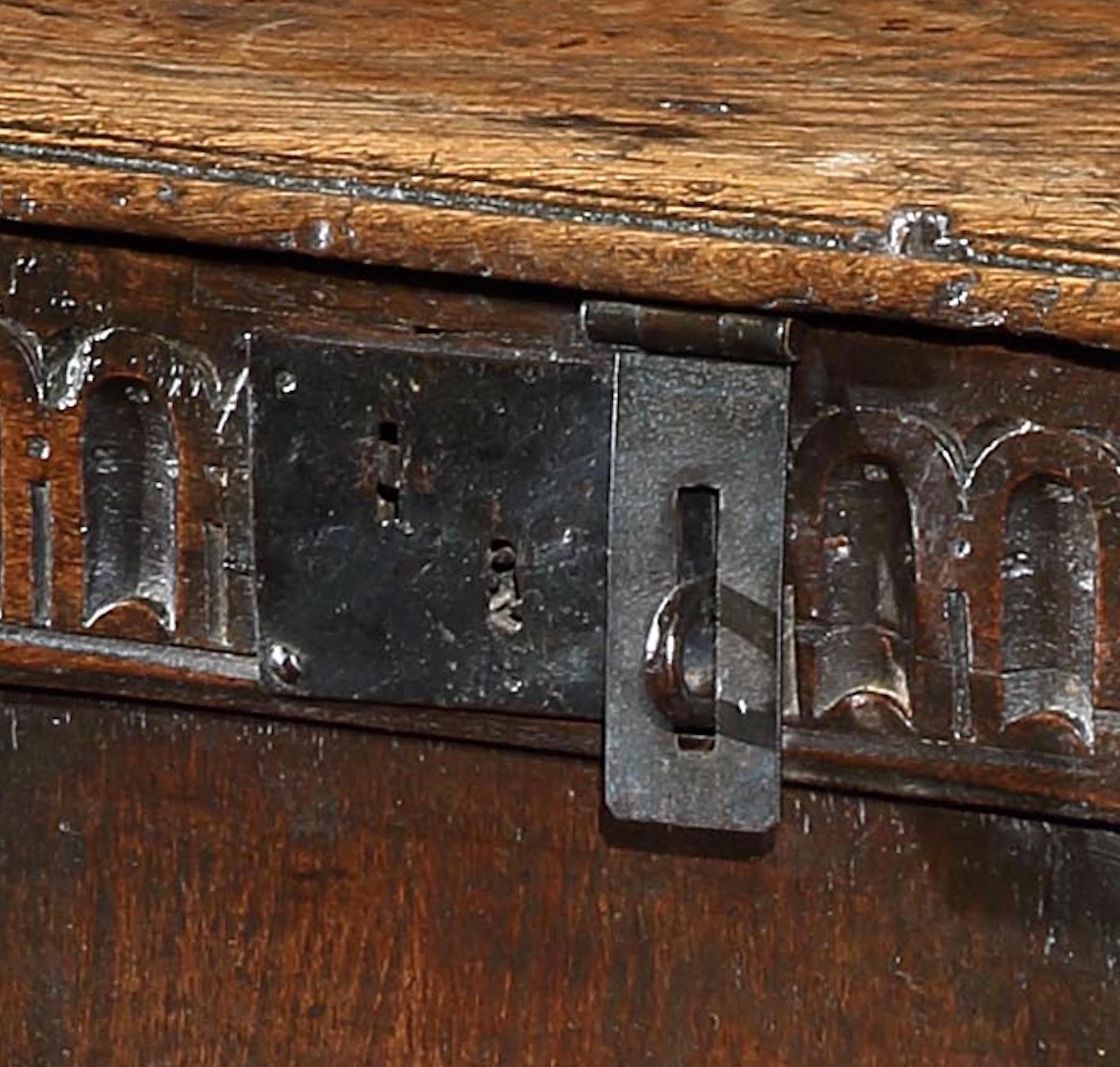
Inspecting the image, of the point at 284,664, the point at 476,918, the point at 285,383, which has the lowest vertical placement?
the point at 476,918

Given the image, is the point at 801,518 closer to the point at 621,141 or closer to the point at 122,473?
the point at 621,141

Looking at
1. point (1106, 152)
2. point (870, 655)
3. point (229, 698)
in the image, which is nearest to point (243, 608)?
point (229, 698)

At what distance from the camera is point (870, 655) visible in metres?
Result: 1.20

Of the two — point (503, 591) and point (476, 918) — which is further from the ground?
point (503, 591)

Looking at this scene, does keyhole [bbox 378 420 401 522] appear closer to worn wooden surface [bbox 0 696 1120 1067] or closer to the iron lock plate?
the iron lock plate

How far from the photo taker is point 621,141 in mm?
1208

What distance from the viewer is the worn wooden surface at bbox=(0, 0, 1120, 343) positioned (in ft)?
3.71

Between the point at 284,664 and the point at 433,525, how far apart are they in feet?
0.29

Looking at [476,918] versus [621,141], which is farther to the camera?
[476,918]

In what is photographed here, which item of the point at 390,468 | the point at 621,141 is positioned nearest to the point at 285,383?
the point at 390,468

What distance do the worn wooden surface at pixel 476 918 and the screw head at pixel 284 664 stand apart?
0.17ft

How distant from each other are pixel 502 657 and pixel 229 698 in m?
0.12

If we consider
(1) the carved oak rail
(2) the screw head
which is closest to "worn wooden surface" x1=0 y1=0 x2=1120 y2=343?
(1) the carved oak rail

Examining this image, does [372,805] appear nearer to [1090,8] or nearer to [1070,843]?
[1070,843]
